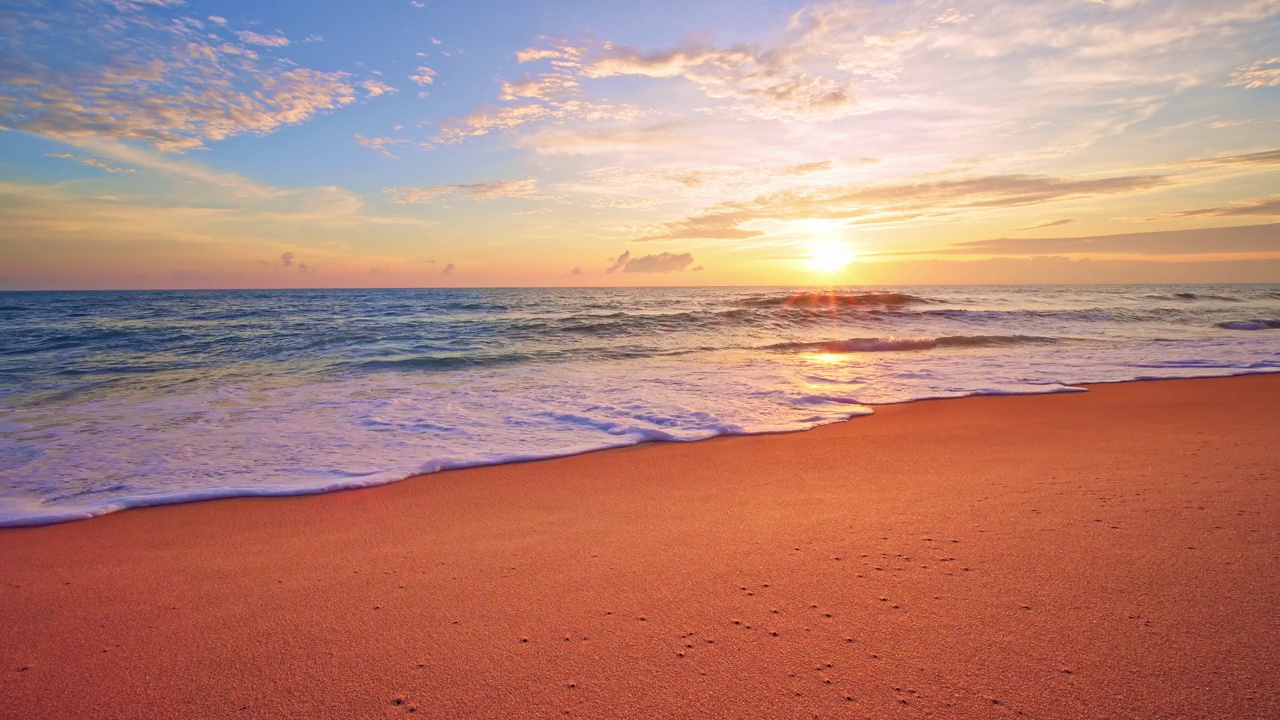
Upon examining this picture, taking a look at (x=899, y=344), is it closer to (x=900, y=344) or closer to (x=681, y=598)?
(x=900, y=344)

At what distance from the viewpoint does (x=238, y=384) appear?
34.2ft

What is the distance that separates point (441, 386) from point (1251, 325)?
28.4 metres

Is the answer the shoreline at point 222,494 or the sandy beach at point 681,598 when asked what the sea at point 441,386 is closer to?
the shoreline at point 222,494

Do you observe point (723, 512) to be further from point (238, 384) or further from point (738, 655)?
point (238, 384)

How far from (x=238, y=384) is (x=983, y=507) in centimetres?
1163

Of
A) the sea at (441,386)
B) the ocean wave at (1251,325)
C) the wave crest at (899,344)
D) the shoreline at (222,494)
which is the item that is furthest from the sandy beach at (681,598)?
the ocean wave at (1251,325)

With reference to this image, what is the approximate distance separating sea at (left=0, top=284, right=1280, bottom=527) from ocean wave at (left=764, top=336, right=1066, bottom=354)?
0.12 m

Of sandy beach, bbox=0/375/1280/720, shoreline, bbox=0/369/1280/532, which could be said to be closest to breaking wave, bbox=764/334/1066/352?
shoreline, bbox=0/369/1280/532

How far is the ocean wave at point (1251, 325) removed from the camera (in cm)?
2054

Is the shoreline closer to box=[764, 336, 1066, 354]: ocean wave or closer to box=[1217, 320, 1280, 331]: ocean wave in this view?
box=[764, 336, 1066, 354]: ocean wave

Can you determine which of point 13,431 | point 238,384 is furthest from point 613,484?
point 238,384

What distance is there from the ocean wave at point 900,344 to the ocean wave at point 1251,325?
931 centimetres

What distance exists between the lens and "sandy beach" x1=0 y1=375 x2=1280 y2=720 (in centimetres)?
220

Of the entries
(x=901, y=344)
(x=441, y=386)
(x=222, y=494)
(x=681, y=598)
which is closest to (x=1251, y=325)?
(x=901, y=344)
